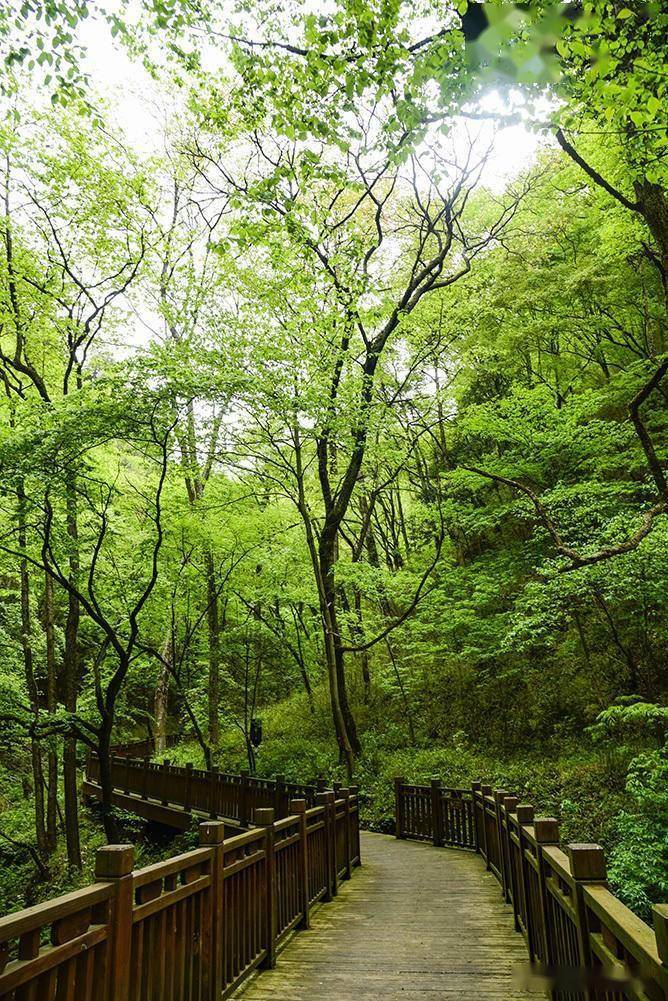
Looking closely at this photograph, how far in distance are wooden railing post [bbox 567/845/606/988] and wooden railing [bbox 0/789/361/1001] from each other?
2078 mm

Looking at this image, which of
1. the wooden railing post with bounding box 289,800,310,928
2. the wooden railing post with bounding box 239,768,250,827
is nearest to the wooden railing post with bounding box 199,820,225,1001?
the wooden railing post with bounding box 289,800,310,928

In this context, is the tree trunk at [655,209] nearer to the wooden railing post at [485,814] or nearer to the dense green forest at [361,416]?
the dense green forest at [361,416]

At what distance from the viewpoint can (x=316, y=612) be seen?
20.4m

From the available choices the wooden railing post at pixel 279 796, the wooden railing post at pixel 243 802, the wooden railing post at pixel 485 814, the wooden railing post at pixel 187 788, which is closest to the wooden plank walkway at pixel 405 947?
the wooden railing post at pixel 485 814

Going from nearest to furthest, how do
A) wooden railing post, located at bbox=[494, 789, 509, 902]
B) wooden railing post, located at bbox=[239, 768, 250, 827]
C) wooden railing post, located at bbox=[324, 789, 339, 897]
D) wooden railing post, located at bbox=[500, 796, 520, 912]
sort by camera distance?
1. wooden railing post, located at bbox=[500, 796, 520, 912]
2. wooden railing post, located at bbox=[494, 789, 509, 902]
3. wooden railing post, located at bbox=[324, 789, 339, 897]
4. wooden railing post, located at bbox=[239, 768, 250, 827]

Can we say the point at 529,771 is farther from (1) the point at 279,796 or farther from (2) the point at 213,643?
(2) the point at 213,643

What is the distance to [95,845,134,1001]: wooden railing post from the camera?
2719 millimetres

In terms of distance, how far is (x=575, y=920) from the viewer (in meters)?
2.89

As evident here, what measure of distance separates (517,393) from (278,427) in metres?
5.53

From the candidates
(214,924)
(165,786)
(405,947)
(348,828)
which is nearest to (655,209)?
(214,924)

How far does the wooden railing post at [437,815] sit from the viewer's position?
11562 millimetres

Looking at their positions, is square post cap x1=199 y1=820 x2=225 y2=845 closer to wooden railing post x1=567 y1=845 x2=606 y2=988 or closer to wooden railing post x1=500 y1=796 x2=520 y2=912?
wooden railing post x1=567 y1=845 x2=606 y2=988

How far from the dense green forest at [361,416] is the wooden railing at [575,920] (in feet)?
8.59

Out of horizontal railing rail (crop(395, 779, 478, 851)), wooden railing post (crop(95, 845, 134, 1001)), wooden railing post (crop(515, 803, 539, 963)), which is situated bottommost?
horizontal railing rail (crop(395, 779, 478, 851))
